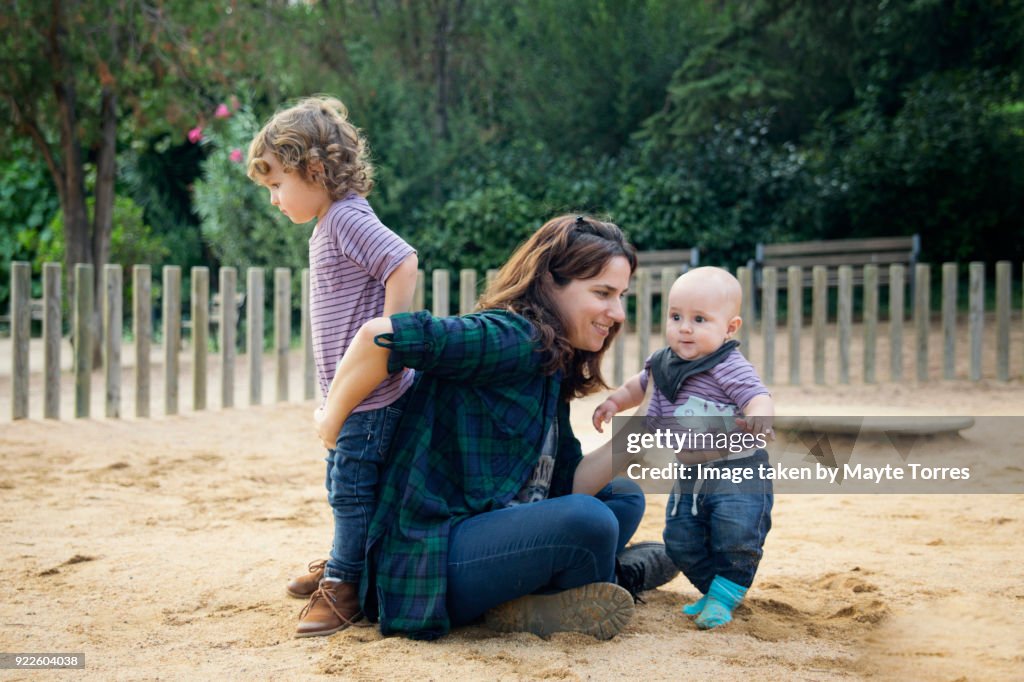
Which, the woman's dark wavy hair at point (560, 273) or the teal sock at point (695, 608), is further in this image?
the teal sock at point (695, 608)

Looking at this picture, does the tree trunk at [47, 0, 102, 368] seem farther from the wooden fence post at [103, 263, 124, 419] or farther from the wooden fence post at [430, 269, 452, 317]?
the wooden fence post at [430, 269, 452, 317]

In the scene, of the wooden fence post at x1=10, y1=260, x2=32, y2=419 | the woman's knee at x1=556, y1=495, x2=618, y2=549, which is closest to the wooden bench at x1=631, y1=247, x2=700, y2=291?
the wooden fence post at x1=10, y1=260, x2=32, y2=419

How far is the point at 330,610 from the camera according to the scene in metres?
2.92

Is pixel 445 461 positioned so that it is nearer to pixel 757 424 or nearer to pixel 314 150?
pixel 757 424

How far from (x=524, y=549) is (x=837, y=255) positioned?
11897 millimetres

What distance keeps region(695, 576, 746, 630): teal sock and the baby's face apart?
661 mm

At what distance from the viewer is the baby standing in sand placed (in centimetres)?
298

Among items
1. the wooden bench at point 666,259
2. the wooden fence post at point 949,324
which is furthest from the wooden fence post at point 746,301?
the wooden bench at point 666,259

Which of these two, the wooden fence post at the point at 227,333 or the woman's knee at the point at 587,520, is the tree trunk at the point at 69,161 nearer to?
the wooden fence post at the point at 227,333

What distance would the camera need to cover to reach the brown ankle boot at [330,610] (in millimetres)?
2893

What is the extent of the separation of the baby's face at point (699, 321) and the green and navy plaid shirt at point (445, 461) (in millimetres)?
500

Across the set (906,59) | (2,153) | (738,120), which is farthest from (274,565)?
(906,59)

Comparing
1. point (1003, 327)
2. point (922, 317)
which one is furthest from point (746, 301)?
point (1003, 327)

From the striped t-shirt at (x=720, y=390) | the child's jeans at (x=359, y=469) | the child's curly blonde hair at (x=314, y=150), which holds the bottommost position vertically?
the child's jeans at (x=359, y=469)
